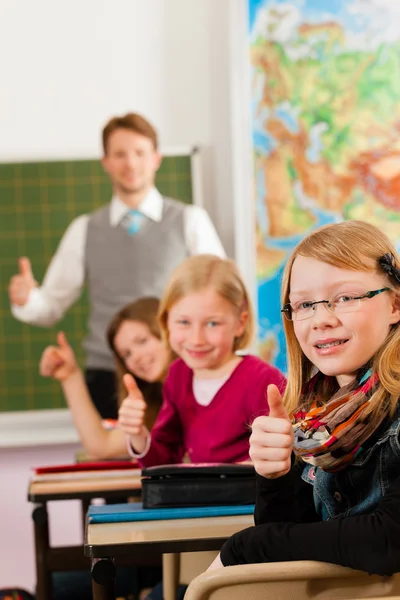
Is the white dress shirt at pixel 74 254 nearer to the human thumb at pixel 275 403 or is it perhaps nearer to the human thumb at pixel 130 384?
the human thumb at pixel 130 384

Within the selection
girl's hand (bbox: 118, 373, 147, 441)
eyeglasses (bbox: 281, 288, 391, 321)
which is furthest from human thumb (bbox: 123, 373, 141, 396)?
eyeglasses (bbox: 281, 288, 391, 321)

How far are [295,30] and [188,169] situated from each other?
2.17 feet

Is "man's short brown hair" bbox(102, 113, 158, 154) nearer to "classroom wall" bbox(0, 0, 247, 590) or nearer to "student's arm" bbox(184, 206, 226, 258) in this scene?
"classroom wall" bbox(0, 0, 247, 590)

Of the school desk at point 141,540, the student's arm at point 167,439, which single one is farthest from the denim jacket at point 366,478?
the student's arm at point 167,439

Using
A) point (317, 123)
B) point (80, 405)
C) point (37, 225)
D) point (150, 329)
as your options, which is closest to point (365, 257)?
point (150, 329)

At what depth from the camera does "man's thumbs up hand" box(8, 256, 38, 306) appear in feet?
11.6

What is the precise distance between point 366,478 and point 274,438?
0.50 feet

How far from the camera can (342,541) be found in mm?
1290

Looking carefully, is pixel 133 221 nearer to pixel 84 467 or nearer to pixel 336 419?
pixel 84 467

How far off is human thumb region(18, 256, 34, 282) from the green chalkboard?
0.02 m

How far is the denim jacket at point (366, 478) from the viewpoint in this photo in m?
1.35

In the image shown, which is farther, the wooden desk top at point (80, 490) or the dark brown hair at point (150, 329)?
the dark brown hair at point (150, 329)

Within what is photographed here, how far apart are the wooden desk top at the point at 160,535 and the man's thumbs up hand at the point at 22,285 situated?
6.37 ft

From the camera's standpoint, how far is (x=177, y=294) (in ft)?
7.59
